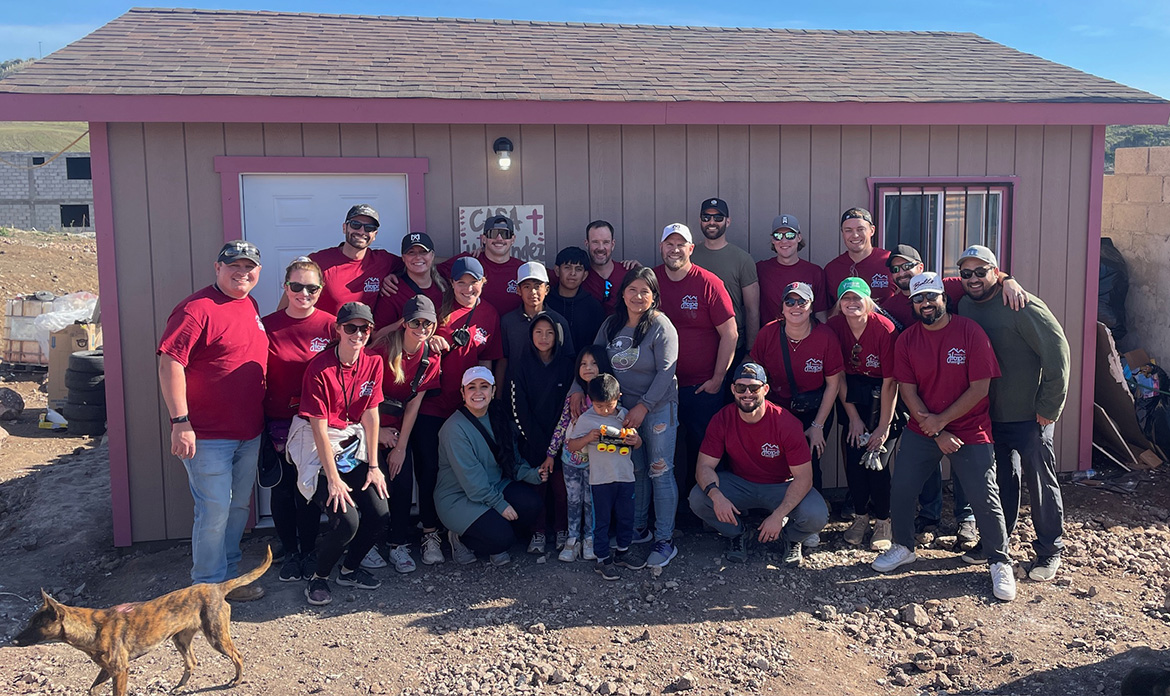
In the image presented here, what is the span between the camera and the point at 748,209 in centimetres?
641

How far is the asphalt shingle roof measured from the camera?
5730 millimetres

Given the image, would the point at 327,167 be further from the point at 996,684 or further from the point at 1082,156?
the point at 1082,156

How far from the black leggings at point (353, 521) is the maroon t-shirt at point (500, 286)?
136cm

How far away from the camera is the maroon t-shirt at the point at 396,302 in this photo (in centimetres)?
532

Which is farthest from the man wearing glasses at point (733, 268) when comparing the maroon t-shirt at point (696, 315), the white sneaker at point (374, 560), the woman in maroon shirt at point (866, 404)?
the white sneaker at point (374, 560)

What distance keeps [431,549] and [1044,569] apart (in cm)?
342

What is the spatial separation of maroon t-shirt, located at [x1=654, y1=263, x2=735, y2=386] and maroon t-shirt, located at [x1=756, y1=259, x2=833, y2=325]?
1.60 feet

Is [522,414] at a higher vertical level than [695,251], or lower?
lower

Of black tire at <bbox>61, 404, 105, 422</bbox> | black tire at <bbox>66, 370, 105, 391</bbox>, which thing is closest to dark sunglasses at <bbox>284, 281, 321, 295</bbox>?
black tire at <bbox>66, 370, 105, 391</bbox>

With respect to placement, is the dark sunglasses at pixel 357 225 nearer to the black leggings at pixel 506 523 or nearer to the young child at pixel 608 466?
the young child at pixel 608 466

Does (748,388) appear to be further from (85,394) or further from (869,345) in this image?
(85,394)

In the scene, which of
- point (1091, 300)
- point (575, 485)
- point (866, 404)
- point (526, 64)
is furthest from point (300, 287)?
point (1091, 300)

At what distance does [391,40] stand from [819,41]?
3.81 meters

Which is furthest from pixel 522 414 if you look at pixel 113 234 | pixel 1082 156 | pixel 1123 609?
pixel 1082 156
